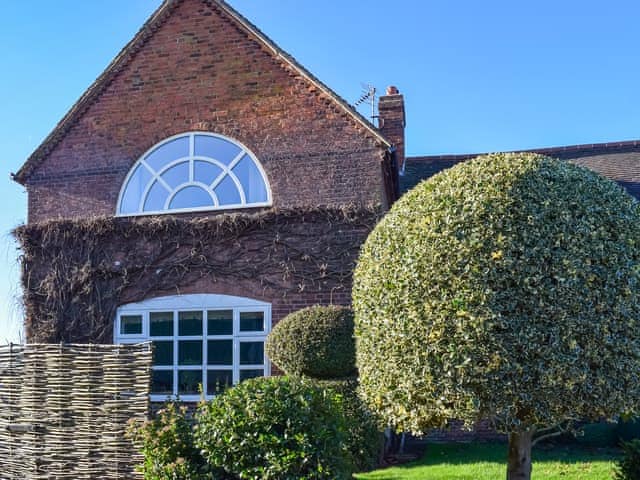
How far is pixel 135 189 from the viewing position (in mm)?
13141

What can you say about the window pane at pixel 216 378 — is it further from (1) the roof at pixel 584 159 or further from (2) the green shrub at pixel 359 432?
(1) the roof at pixel 584 159

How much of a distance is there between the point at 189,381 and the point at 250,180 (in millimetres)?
4044

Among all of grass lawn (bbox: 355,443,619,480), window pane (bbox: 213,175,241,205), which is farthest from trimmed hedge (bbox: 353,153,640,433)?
window pane (bbox: 213,175,241,205)

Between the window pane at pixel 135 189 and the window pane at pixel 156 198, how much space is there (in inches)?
6.7

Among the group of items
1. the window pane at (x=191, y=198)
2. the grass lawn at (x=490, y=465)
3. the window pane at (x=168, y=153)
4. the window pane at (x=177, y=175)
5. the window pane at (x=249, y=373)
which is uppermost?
the window pane at (x=168, y=153)

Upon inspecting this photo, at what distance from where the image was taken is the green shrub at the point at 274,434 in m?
5.99

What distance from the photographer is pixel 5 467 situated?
344 inches

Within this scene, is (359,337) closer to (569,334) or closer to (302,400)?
(302,400)

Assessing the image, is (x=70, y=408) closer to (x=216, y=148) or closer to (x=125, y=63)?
(x=216, y=148)

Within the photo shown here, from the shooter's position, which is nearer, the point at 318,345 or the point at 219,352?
the point at 318,345

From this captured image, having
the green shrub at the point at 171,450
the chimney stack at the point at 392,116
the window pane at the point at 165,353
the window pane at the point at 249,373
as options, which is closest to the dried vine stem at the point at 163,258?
the window pane at the point at 165,353

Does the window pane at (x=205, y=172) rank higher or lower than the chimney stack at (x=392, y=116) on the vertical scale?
lower

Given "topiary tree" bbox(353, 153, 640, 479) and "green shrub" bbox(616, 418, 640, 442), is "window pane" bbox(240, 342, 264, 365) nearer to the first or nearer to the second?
"topiary tree" bbox(353, 153, 640, 479)

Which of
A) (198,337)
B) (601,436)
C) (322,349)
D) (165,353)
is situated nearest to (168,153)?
(198,337)
